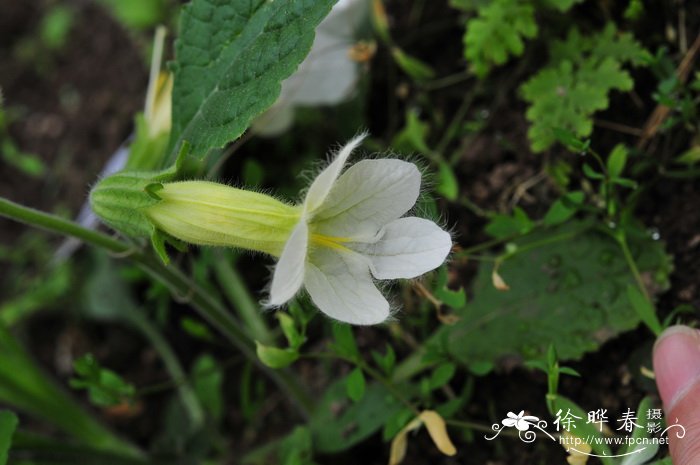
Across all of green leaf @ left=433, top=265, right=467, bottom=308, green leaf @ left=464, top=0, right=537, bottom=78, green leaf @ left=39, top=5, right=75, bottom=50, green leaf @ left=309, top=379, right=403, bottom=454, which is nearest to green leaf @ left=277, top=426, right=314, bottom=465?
green leaf @ left=309, top=379, right=403, bottom=454

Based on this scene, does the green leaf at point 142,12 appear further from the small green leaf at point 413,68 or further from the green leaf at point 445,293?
the green leaf at point 445,293

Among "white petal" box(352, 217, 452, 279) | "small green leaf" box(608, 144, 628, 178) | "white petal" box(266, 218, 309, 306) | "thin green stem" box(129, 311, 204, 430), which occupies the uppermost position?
"white petal" box(266, 218, 309, 306)

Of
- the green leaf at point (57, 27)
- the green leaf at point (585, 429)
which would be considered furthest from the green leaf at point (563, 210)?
the green leaf at point (57, 27)

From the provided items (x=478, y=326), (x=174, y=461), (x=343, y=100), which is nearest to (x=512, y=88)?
(x=343, y=100)

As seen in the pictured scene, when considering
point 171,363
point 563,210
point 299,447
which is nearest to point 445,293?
point 563,210
